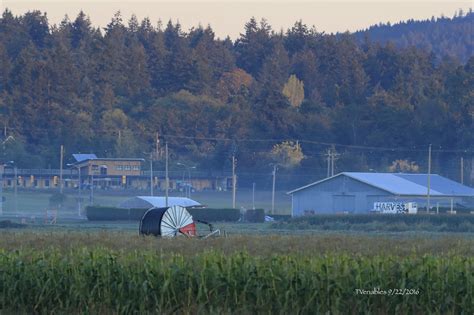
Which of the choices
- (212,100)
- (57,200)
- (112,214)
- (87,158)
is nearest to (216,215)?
(112,214)

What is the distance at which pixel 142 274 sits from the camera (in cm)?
2345

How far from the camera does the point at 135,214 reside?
288 ft

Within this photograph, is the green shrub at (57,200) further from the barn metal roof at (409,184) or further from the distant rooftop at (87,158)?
the barn metal roof at (409,184)

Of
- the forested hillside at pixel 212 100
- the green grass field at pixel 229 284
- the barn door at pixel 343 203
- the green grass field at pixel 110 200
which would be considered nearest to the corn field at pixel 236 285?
the green grass field at pixel 229 284

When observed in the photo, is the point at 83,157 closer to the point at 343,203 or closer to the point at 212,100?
the point at 212,100

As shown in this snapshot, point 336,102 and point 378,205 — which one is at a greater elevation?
point 336,102

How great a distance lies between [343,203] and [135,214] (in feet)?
68.5

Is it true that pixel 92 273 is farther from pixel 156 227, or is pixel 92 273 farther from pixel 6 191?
pixel 6 191

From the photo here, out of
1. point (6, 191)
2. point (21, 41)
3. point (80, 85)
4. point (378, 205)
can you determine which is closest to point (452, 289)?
point (378, 205)

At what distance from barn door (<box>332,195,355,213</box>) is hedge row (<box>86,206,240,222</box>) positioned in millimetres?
13081

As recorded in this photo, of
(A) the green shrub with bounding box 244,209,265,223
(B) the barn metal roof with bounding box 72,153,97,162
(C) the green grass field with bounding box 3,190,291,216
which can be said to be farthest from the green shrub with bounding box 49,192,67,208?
(A) the green shrub with bounding box 244,209,265,223

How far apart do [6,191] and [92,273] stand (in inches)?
4253

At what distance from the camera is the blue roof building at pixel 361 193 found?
319 ft

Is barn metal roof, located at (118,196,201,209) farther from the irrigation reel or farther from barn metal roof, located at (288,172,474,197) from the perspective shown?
Answer: the irrigation reel
